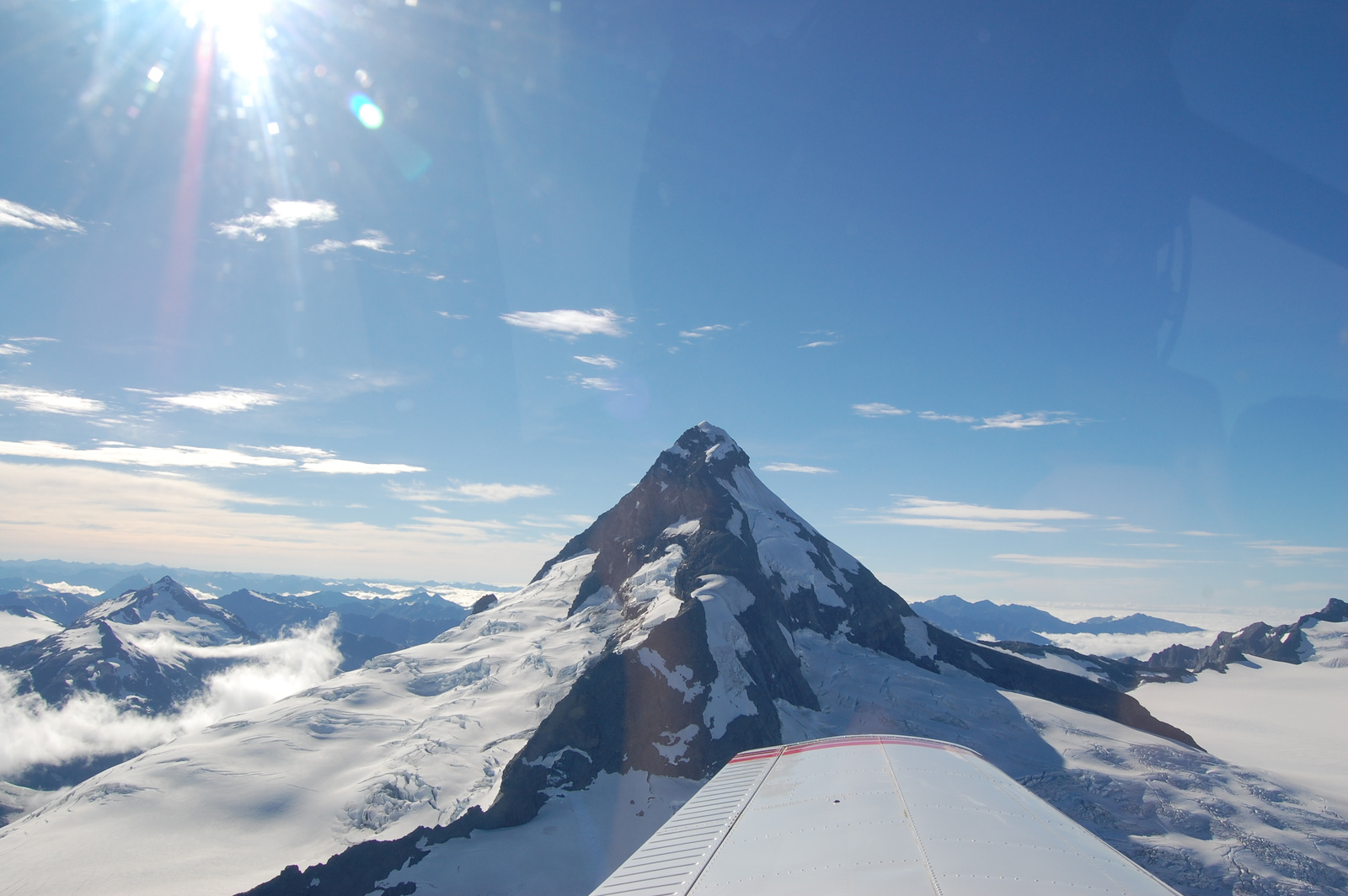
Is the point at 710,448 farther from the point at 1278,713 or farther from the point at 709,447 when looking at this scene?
the point at 1278,713

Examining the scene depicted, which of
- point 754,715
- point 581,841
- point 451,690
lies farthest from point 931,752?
point 451,690

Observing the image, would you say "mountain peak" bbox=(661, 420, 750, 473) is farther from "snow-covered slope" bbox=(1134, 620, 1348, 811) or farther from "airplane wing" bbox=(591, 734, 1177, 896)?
"airplane wing" bbox=(591, 734, 1177, 896)

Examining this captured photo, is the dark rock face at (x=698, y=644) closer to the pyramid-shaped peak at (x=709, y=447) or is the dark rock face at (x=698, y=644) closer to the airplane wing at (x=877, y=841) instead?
the pyramid-shaped peak at (x=709, y=447)

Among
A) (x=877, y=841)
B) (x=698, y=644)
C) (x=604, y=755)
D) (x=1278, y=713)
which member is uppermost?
(x=877, y=841)

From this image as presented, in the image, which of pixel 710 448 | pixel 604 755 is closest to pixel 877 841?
pixel 604 755

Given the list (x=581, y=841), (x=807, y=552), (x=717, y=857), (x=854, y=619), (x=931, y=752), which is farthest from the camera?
(x=807, y=552)

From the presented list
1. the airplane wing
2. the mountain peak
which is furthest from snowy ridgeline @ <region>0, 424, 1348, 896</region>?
the airplane wing

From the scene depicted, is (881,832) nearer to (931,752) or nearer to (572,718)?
(931,752)
